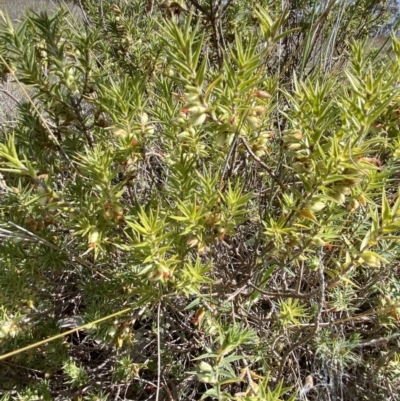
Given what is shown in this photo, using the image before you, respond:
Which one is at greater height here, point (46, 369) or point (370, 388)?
point (46, 369)

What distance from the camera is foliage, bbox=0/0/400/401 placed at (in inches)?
33.4

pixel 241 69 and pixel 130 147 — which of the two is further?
pixel 130 147

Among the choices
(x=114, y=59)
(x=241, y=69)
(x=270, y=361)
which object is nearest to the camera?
(x=241, y=69)

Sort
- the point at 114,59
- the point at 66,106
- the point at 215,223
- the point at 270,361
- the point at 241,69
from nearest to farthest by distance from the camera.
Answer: the point at 241,69 < the point at 215,223 < the point at 66,106 < the point at 270,361 < the point at 114,59

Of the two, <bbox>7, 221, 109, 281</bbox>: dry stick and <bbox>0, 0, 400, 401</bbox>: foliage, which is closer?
<bbox>0, 0, 400, 401</bbox>: foliage

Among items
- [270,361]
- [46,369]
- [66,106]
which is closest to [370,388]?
[270,361]

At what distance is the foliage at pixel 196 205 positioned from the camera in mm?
849

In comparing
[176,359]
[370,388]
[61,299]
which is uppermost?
[61,299]

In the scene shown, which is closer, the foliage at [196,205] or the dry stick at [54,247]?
the foliage at [196,205]

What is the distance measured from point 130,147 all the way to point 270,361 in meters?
0.92

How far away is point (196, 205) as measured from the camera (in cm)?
101

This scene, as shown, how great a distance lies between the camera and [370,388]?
1.49m

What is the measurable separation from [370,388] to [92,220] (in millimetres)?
1197

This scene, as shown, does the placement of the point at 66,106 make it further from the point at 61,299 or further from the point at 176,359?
the point at 176,359
